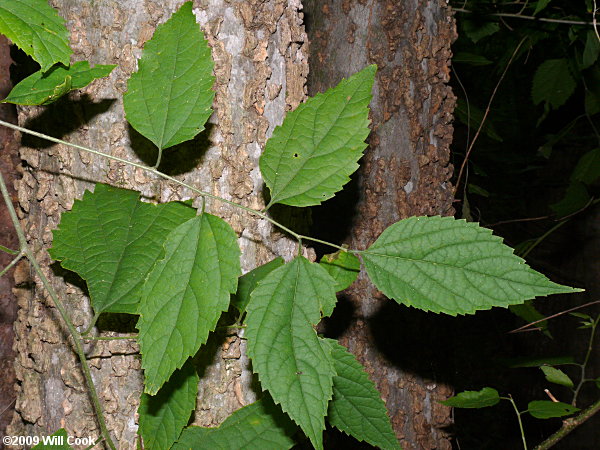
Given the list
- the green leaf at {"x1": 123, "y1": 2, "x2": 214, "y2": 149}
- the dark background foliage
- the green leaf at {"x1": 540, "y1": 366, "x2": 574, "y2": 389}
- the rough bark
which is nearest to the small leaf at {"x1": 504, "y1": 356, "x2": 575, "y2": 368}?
the green leaf at {"x1": 540, "y1": 366, "x2": 574, "y2": 389}

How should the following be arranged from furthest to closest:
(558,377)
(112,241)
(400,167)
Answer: (400,167) → (558,377) → (112,241)

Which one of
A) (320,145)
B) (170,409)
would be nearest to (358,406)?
(170,409)

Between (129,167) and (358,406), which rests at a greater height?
(129,167)

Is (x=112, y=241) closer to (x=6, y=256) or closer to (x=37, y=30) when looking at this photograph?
(x=37, y=30)

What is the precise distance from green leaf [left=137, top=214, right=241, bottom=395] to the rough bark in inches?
21.5

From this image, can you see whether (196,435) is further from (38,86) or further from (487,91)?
(487,91)

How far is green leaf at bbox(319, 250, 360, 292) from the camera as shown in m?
0.90

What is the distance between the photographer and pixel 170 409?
800 mm

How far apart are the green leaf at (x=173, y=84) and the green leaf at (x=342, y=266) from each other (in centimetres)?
33

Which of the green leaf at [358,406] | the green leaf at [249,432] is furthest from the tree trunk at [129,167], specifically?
the green leaf at [358,406]

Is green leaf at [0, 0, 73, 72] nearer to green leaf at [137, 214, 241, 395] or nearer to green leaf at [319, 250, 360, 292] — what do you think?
green leaf at [137, 214, 241, 395]

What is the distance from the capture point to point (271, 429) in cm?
83

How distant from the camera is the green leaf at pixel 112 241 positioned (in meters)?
0.77

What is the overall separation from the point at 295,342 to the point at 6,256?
2.28 ft
